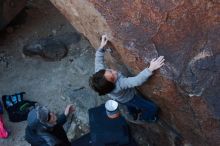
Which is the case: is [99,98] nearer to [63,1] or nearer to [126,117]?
[126,117]

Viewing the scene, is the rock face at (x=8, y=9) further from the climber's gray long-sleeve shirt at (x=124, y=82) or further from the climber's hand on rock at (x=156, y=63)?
the climber's hand on rock at (x=156, y=63)

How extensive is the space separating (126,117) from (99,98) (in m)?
0.93

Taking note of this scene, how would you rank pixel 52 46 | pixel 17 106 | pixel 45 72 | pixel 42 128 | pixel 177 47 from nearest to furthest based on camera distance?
pixel 177 47
pixel 42 128
pixel 17 106
pixel 45 72
pixel 52 46

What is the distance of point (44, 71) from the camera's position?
8344 mm

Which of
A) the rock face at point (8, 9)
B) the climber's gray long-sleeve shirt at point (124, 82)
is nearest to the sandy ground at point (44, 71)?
the rock face at point (8, 9)

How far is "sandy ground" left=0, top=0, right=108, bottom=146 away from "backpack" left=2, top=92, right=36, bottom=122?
0.09 metres

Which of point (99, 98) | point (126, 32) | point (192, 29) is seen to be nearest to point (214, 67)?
point (192, 29)

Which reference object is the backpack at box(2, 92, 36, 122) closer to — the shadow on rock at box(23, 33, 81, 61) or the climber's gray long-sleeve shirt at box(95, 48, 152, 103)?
the shadow on rock at box(23, 33, 81, 61)

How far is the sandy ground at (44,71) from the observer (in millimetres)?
7484

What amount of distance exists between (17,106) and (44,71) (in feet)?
3.12

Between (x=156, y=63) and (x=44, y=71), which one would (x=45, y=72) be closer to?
(x=44, y=71)

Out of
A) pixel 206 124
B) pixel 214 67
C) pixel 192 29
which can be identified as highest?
pixel 192 29

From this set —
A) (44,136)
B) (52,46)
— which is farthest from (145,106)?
(52,46)

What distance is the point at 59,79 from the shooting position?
813 cm
